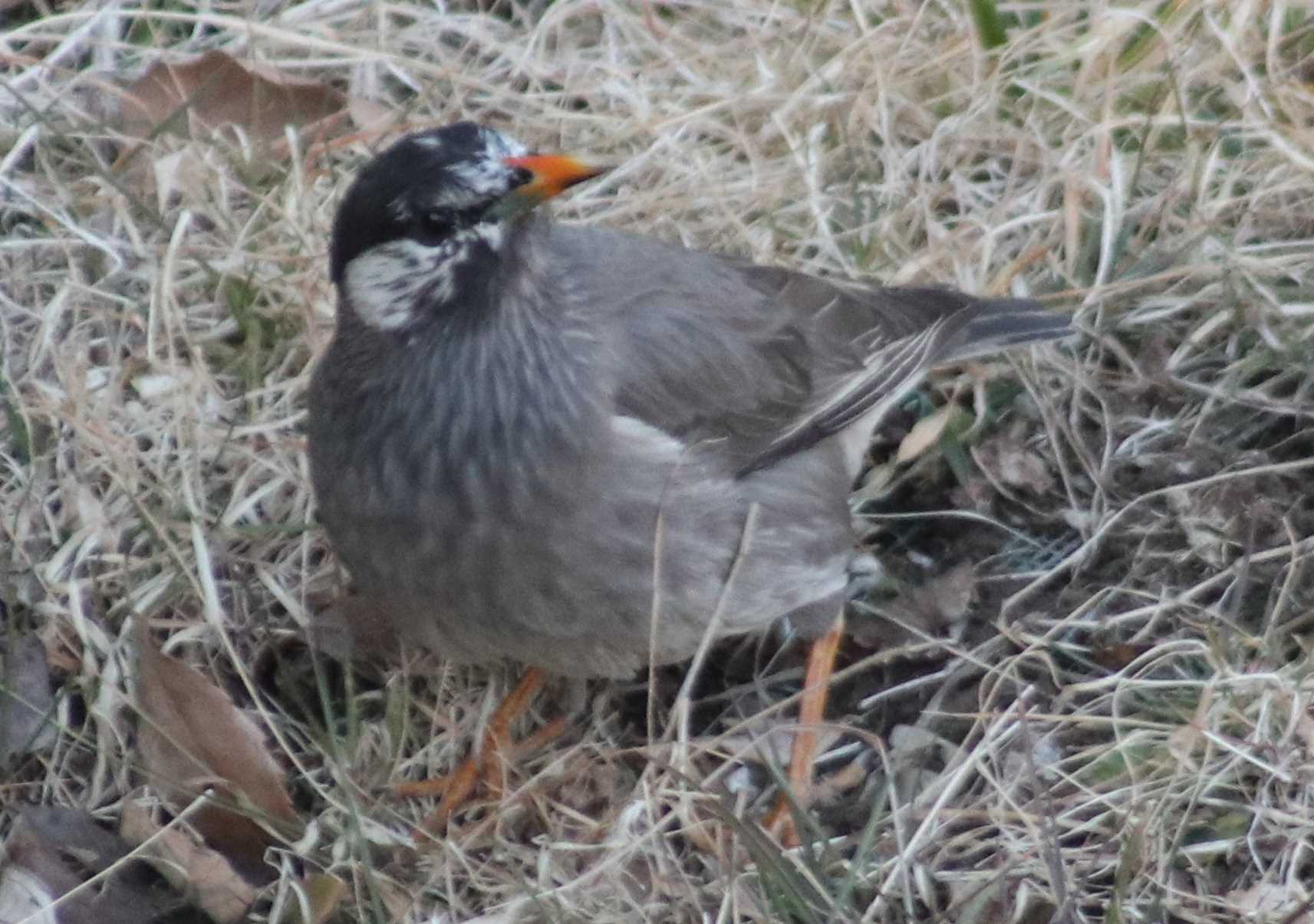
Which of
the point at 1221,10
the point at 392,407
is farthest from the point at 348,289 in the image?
the point at 1221,10

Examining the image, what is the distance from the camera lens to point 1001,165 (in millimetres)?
5367

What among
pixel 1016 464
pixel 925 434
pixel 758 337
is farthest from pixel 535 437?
pixel 1016 464

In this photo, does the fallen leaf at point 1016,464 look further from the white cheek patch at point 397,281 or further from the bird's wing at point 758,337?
the white cheek patch at point 397,281

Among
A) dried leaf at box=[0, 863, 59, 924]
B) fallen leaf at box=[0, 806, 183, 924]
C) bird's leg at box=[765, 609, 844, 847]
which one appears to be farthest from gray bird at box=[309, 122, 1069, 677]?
dried leaf at box=[0, 863, 59, 924]

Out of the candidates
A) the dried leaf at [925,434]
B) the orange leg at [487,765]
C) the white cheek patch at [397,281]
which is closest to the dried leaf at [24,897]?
the orange leg at [487,765]

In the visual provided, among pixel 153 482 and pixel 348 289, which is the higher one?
pixel 348 289

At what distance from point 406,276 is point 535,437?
402 mm

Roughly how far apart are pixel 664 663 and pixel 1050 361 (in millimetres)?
1298

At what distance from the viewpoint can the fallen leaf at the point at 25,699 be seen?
13.6 ft

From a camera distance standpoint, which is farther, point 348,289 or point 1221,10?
point 1221,10

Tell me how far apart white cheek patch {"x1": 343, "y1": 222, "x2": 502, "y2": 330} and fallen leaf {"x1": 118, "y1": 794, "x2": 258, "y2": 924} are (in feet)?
3.62

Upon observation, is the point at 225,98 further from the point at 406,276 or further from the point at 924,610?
the point at 924,610

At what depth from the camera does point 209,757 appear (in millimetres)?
4082

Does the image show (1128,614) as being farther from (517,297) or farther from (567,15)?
(567,15)
